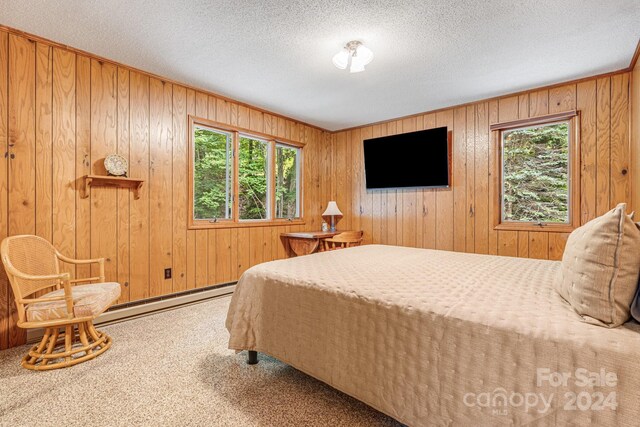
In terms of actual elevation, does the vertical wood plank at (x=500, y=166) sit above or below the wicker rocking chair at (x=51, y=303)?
above

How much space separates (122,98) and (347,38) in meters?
2.14

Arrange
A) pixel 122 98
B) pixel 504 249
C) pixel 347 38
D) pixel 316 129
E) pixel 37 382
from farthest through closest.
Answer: pixel 316 129, pixel 504 249, pixel 122 98, pixel 347 38, pixel 37 382

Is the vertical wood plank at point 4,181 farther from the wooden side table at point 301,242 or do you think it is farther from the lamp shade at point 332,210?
the lamp shade at point 332,210

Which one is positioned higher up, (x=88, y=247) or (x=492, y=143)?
(x=492, y=143)

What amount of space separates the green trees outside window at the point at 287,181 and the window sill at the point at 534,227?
109 inches

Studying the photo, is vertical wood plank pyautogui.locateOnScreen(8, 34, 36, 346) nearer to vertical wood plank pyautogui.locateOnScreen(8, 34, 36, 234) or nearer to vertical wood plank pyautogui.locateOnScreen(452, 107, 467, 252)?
vertical wood plank pyautogui.locateOnScreen(8, 34, 36, 234)

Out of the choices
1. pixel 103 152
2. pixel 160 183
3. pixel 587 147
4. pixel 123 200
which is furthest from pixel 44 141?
pixel 587 147

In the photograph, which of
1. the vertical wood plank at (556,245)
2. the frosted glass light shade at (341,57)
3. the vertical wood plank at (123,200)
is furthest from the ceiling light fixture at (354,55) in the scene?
the vertical wood plank at (556,245)

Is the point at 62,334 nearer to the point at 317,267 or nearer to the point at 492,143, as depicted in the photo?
the point at 317,267

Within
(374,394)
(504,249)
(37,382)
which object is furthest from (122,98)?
(504,249)

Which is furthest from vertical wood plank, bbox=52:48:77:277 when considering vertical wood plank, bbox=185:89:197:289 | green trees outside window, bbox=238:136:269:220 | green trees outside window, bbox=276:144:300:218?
green trees outside window, bbox=276:144:300:218

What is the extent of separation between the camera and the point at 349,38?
2.32 meters

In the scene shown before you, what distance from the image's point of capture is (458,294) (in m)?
1.31

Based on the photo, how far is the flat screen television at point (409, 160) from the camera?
153 inches
